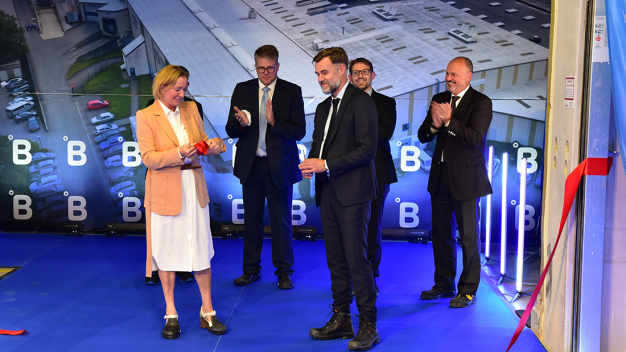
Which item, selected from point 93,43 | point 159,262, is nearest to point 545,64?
point 159,262

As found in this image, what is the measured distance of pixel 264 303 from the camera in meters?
3.81

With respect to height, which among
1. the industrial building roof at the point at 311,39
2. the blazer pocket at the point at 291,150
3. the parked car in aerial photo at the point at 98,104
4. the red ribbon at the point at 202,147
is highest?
the industrial building roof at the point at 311,39

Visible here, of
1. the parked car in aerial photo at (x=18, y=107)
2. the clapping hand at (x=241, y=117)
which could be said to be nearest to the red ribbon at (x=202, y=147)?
the clapping hand at (x=241, y=117)

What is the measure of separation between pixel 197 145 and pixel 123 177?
9.26ft

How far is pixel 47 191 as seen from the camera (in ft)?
18.3

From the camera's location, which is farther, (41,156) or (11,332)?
(41,156)

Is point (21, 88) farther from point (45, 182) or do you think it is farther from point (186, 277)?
point (186, 277)

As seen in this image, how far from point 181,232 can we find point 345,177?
104cm

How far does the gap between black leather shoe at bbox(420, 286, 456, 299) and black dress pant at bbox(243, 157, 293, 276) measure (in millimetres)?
1066

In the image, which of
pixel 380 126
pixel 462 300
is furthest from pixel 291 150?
pixel 462 300

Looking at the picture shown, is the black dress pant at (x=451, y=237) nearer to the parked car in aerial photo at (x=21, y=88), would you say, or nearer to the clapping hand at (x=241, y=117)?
the clapping hand at (x=241, y=117)

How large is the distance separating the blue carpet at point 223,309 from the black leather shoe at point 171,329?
0.04m

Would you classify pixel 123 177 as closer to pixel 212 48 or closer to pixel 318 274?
pixel 212 48

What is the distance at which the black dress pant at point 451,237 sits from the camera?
3670mm
